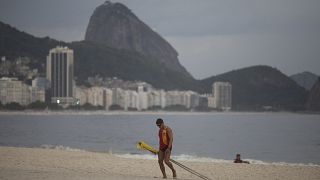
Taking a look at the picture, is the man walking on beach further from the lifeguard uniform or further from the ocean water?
the ocean water

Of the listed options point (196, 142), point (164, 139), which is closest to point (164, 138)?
point (164, 139)

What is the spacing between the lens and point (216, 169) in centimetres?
2084

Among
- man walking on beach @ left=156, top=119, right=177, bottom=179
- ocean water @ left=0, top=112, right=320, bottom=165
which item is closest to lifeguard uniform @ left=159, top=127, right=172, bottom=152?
man walking on beach @ left=156, top=119, right=177, bottom=179

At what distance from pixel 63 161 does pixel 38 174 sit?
8.84 meters

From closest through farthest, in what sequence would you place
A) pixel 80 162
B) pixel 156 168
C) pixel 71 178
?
pixel 71 178 → pixel 156 168 → pixel 80 162

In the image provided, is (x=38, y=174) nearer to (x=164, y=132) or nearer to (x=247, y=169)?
(x=164, y=132)

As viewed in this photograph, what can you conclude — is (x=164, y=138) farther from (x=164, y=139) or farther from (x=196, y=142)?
(x=196, y=142)

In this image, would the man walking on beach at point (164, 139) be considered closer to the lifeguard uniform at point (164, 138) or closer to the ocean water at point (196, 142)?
the lifeguard uniform at point (164, 138)

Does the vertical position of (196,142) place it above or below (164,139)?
below

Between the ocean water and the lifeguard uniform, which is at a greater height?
the lifeguard uniform

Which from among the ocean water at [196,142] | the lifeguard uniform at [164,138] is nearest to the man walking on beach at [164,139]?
the lifeguard uniform at [164,138]

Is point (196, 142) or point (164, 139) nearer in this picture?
point (164, 139)

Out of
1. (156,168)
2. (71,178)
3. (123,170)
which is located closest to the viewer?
(71,178)

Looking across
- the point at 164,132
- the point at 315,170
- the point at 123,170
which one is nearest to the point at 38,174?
the point at 164,132
